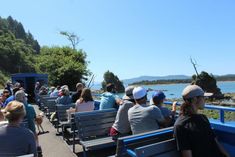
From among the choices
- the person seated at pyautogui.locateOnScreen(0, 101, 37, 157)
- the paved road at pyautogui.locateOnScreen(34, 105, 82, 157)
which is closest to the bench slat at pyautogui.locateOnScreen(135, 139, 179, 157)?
the person seated at pyautogui.locateOnScreen(0, 101, 37, 157)

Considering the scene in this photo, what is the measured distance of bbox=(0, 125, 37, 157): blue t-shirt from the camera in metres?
3.95

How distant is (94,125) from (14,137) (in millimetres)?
3218

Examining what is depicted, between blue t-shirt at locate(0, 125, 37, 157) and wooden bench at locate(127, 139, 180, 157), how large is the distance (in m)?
1.25

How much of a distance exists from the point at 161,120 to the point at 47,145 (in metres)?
4.94

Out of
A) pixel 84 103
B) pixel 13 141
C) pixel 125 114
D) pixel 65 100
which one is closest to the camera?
pixel 13 141

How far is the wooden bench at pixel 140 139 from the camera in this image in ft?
12.7

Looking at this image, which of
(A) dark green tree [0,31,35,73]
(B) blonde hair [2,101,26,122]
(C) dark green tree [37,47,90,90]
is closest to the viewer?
(B) blonde hair [2,101,26,122]

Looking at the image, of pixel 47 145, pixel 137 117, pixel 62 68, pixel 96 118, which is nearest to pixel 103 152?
pixel 96 118

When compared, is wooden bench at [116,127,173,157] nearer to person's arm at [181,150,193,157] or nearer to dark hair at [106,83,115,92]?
person's arm at [181,150,193,157]

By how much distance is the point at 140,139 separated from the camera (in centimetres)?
389

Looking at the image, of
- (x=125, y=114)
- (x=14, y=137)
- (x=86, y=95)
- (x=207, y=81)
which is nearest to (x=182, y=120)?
(x=14, y=137)

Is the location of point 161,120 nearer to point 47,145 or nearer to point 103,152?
point 103,152

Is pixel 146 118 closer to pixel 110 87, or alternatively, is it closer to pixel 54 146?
pixel 110 87

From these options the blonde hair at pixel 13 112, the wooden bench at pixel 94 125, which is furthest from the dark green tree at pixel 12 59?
the blonde hair at pixel 13 112
